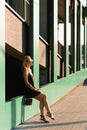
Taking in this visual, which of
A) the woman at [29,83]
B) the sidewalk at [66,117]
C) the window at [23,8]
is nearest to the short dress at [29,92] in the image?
the woman at [29,83]

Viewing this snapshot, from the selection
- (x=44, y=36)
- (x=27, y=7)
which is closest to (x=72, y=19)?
(x=44, y=36)

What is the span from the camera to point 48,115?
10578mm

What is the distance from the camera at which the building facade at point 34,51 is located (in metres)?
9.48

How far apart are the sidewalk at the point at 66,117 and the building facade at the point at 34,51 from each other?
248mm

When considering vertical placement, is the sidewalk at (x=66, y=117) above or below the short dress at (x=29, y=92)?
below

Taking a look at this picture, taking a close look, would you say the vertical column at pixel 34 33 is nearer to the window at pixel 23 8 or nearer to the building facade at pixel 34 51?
the building facade at pixel 34 51

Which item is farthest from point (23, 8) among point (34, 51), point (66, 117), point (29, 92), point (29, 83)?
point (66, 117)

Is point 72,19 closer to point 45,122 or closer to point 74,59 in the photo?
point 74,59

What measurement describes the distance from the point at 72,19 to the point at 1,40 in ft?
37.7

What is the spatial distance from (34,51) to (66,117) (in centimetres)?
195

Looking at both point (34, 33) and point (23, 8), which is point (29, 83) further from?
point (23, 8)

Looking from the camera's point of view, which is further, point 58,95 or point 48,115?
point 58,95

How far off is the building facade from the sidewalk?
0.82 ft

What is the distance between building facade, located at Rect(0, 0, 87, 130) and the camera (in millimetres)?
9484
